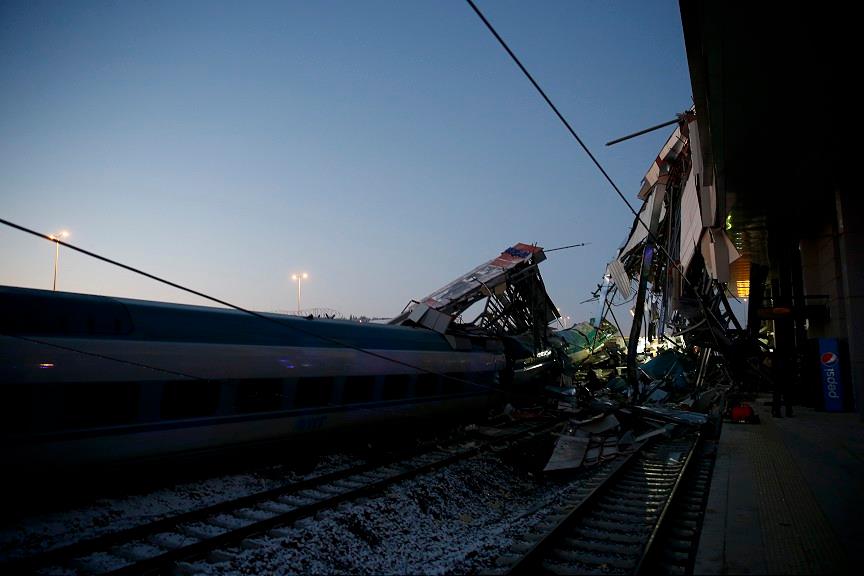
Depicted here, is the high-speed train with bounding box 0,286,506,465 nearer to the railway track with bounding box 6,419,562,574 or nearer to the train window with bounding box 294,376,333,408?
the train window with bounding box 294,376,333,408

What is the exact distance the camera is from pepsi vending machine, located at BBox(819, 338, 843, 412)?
58.3 feet

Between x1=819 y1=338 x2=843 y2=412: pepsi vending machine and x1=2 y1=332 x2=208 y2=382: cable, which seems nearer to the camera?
x1=2 y1=332 x2=208 y2=382: cable

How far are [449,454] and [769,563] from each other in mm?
8720

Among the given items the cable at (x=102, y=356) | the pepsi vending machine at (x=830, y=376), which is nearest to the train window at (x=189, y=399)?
the cable at (x=102, y=356)

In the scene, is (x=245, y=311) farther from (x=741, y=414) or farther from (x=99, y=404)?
(x=741, y=414)

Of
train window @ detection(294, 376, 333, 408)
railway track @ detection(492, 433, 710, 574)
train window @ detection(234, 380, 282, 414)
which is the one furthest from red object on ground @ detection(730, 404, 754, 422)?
train window @ detection(234, 380, 282, 414)

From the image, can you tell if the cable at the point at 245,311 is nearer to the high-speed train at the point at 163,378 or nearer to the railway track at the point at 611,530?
the high-speed train at the point at 163,378

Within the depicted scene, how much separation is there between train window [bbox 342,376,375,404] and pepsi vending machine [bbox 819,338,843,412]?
14.0 metres

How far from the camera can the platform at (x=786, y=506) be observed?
19.1 feet

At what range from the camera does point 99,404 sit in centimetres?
844

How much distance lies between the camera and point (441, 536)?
8.52 meters

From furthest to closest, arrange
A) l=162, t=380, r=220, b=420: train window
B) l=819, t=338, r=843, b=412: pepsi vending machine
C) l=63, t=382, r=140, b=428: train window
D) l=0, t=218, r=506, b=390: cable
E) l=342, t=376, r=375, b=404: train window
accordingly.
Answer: l=819, t=338, r=843, b=412: pepsi vending machine, l=342, t=376, r=375, b=404: train window, l=162, t=380, r=220, b=420: train window, l=63, t=382, r=140, b=428: train window, l=0, t=218, r=506, b=390: cable

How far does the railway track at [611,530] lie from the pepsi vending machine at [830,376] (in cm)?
890

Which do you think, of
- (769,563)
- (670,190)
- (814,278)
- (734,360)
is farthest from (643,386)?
(769,563)
